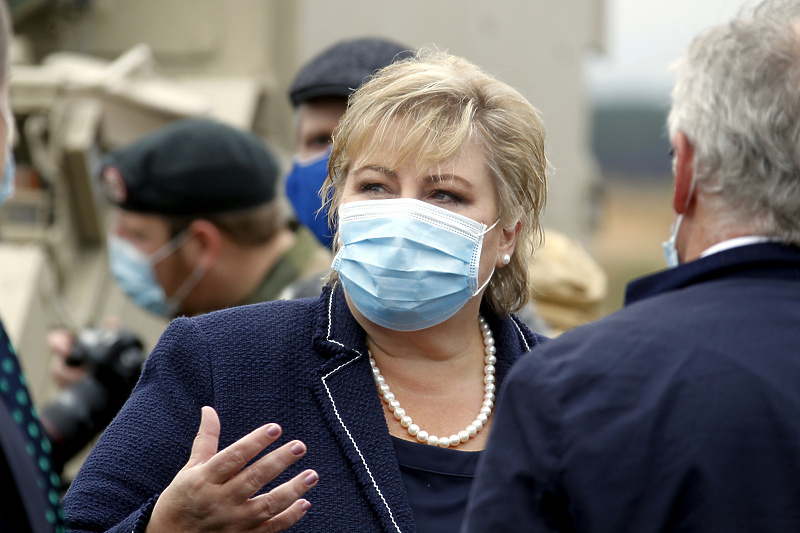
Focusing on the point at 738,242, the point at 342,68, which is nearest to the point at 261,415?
the point at 738,242

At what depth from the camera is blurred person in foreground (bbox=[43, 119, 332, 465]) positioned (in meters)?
3.62

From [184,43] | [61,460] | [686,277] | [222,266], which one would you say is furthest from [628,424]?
[184,43]

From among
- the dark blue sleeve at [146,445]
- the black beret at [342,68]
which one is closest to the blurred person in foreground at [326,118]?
the black beret at [342,68]

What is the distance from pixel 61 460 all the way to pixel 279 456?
230 cm

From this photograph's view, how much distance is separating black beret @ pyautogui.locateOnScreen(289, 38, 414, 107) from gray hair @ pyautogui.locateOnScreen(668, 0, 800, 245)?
5.98ft

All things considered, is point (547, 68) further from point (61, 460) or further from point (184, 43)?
point (61, 460)

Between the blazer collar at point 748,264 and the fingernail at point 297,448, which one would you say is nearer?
the blazer collar at point 748,264

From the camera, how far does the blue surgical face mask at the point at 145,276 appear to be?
12.2 ft

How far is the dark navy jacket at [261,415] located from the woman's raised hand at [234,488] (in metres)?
0.13

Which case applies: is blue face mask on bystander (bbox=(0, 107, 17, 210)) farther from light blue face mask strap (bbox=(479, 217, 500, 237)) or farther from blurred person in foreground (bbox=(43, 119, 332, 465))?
blurred person in foreground (bbox=(43, 119, 332, 465))

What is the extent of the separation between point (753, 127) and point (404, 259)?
0.81 meters

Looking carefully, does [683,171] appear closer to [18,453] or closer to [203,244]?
[18,453]

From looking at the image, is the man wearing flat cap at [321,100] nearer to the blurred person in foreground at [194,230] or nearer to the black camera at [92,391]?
the blurred person in foreground at [194,230]

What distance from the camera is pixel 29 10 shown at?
5.70 metres
